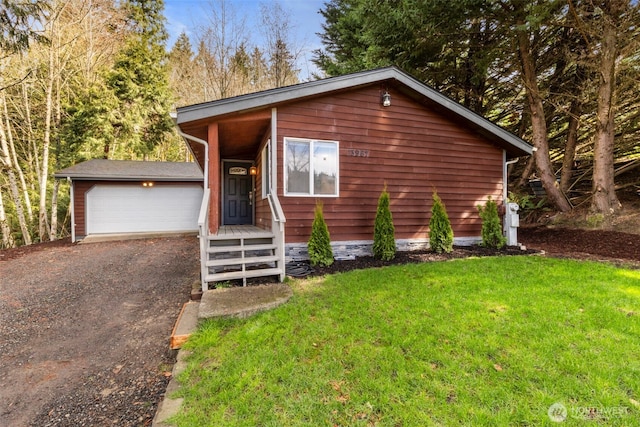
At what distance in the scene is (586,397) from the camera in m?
1.98

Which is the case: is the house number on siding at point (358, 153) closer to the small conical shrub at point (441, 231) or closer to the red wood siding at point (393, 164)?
the red wood siding at point (393, 164)

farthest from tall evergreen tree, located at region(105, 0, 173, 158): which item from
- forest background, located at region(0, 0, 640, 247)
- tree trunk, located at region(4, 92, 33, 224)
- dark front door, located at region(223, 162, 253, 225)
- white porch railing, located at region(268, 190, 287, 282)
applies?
white porch railing, located at region(268, 190, 287, 282)

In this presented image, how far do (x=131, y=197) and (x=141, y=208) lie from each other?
1.84 feet

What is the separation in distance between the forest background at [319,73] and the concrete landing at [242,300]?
26.3 ft

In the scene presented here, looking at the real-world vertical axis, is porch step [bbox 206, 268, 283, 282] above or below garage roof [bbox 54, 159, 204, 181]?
below

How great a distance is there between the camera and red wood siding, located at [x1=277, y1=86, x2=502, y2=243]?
19.8 ft

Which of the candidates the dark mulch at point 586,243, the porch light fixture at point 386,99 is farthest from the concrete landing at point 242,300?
the dark mulch at point 586,243

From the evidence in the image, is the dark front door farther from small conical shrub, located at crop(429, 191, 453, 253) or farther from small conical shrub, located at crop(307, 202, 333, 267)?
small conical shrub, located at crop(429, 191, 453, 253)

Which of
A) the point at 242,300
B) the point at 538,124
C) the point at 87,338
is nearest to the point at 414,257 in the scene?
the point at 242,300

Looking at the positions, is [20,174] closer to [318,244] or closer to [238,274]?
[238,274]

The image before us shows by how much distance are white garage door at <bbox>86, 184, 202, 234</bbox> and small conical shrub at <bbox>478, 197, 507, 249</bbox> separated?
35.3 feet

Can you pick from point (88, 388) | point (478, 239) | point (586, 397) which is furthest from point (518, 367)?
point (478, 239)

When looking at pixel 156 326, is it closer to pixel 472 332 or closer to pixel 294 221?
pixel 294 221

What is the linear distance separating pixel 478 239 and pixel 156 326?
735 cm
